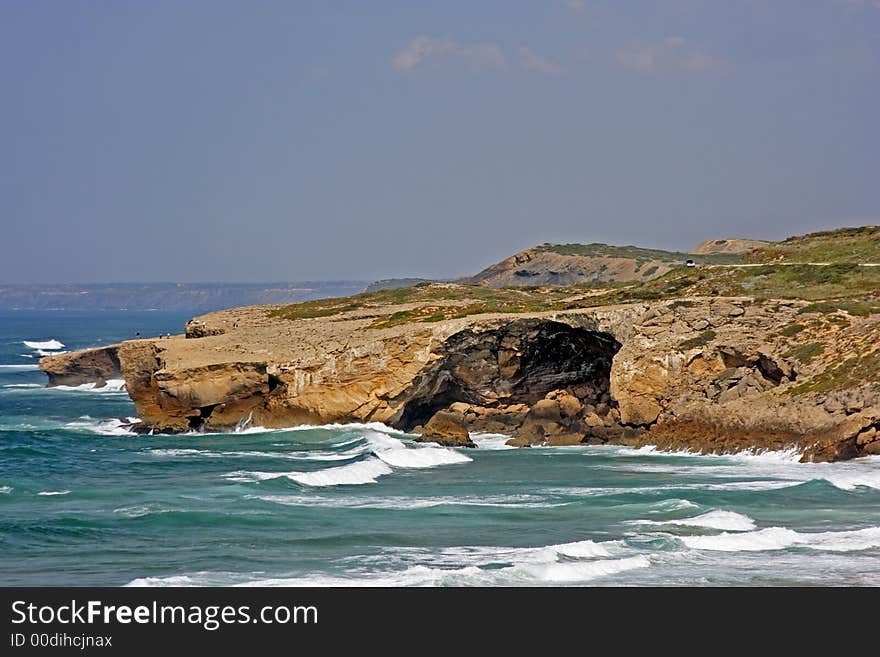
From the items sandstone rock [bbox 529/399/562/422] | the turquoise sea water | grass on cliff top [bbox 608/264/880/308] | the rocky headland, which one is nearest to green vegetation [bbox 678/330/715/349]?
the rocky headland

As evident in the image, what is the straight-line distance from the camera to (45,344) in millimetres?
138375

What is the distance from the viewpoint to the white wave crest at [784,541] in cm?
2778

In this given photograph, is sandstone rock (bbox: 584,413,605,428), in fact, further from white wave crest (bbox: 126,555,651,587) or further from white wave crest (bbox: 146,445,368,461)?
white wave crest (bbox: 126,555,651,587)

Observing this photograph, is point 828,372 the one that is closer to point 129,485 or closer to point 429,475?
point 429,475

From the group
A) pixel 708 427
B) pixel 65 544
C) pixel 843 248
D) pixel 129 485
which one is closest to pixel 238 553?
pixel 65 544

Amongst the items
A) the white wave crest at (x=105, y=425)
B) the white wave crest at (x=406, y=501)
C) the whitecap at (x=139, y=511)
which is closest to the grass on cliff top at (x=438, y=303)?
the white wave crest at (x=105, y=425)

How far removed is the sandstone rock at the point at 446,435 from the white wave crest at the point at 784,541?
17527 mm

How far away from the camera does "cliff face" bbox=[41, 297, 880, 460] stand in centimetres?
4281

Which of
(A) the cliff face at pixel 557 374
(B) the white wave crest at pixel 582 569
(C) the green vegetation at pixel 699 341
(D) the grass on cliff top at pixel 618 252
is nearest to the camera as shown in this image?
(B) the white wave crest at pixel 582 569

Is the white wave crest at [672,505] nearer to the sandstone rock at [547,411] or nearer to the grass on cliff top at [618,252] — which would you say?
the sandstone rock at [547,411]

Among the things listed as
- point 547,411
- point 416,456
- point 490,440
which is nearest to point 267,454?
point 416,456

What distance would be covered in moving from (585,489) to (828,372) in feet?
34.4

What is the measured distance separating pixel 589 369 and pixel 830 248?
17.1 metres

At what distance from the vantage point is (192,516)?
31641 mm
